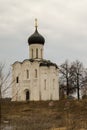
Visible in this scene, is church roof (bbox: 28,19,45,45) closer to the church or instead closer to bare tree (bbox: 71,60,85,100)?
the church

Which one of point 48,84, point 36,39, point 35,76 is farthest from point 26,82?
point 36,39

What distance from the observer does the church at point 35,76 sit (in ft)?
188

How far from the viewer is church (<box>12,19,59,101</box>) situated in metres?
57.4

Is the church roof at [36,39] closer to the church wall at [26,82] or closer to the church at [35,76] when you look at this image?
the church at [35,76]

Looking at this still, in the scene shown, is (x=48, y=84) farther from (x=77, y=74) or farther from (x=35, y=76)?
(x=77, y=74)

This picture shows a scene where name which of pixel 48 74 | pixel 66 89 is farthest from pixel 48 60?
pixel 66 89

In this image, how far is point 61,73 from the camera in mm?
66125

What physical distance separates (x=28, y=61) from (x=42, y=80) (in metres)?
3.23

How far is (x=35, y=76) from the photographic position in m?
58.0

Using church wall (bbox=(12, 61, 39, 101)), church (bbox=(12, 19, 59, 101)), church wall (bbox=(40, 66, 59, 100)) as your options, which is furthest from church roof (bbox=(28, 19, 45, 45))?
church wall (bbox=(40, 66, 59, 100))

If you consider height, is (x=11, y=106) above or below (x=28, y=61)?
below

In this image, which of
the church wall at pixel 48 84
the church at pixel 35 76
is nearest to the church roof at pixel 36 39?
the church at pixel 35 76

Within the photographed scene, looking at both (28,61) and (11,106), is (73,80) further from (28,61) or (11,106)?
(11,106)

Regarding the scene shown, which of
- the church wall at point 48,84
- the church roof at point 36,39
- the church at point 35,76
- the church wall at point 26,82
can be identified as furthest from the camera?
the church roof at point 36,39
